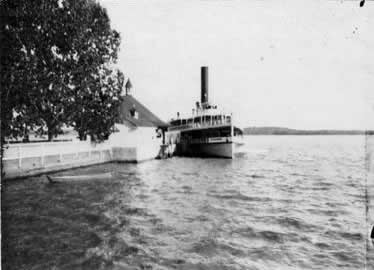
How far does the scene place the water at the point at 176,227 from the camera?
6.77m

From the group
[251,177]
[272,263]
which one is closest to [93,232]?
[272,263]

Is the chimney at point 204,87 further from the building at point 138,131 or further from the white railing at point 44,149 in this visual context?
the white railing at point 44,149

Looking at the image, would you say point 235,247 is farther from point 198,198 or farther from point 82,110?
point 82,110

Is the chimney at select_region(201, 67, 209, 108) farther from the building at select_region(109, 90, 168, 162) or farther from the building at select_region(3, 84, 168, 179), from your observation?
the building at select_region(3, 84, 168, 179)

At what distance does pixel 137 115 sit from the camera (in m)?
38.9

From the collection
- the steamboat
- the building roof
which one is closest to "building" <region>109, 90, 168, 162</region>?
the building roof

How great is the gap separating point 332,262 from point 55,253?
6260mm

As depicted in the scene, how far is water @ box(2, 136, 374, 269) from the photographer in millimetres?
6766

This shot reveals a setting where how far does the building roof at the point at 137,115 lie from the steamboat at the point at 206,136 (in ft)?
8.47

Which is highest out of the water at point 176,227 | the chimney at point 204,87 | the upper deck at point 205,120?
the chimney at point 204,87

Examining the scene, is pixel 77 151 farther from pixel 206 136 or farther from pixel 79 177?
pixel 206 136

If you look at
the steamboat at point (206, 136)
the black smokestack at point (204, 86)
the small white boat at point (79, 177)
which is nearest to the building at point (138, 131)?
the steamboat at point (206, 136)

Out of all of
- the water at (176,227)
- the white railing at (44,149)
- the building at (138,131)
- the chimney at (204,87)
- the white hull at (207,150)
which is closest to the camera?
the water at (176,227)

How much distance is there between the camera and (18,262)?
6340mm
